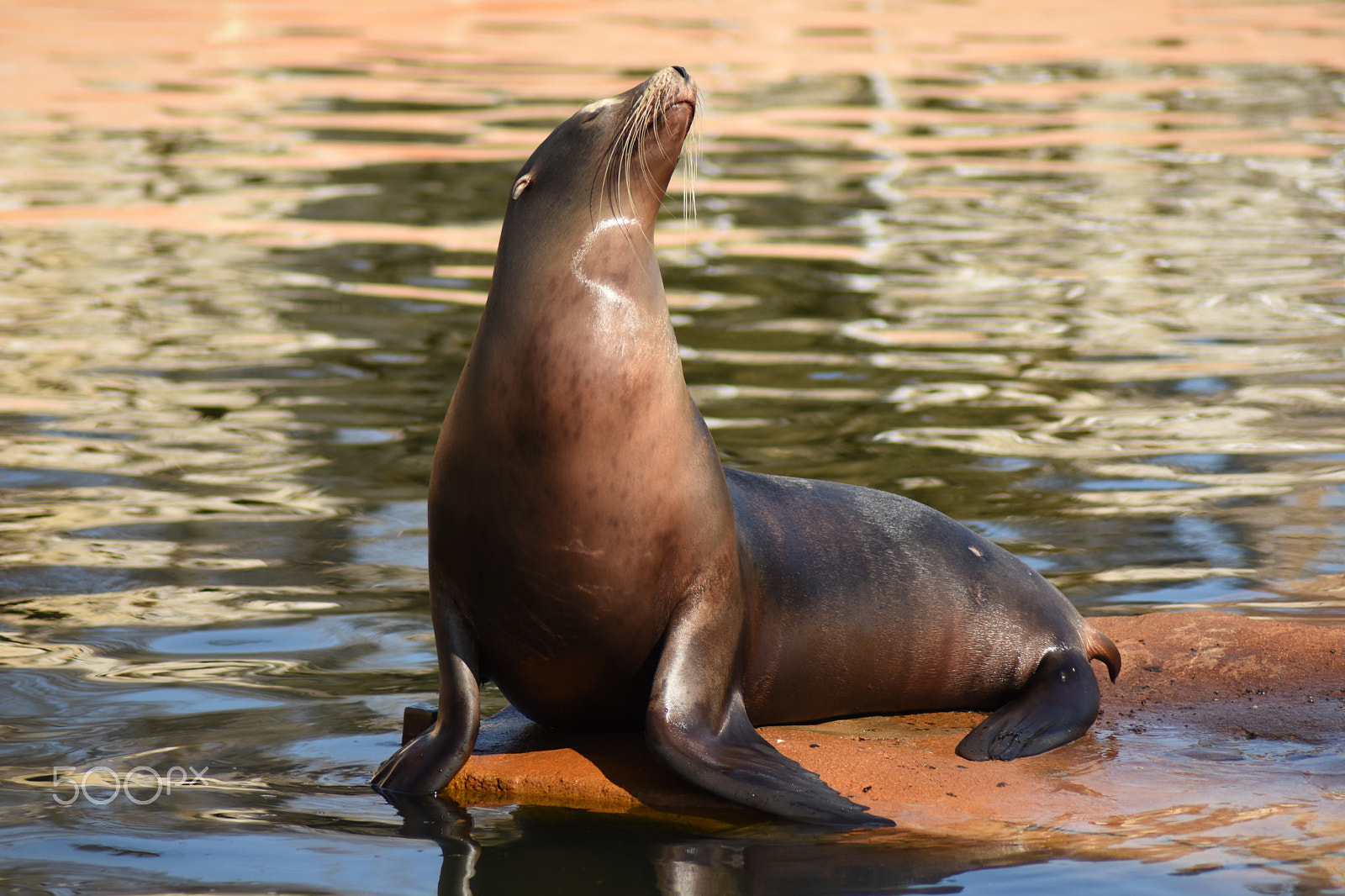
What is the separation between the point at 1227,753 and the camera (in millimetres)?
4898

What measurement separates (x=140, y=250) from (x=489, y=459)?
11065mm

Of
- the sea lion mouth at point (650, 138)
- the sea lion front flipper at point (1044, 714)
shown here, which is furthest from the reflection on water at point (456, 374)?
the sea lion mouth at point (650, 138)

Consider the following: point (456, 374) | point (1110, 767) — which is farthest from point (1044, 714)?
point (456, 374)

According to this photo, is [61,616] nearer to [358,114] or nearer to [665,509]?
[665,509]

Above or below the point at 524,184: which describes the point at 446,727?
below

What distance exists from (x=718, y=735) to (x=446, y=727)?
0.71m

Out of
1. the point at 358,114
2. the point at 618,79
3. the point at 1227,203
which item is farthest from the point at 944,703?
the point at 618,79

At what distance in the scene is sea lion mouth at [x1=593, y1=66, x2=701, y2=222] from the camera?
4887 millimetres

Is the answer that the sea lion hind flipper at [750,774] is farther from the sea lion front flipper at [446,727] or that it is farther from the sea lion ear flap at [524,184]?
the sea lion ear flap at [524,184]

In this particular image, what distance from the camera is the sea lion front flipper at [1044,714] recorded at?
500 cm

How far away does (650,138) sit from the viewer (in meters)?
4.94

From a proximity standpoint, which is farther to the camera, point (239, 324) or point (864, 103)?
point (864, 103)

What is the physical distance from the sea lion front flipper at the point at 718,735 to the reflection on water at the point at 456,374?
11 cm

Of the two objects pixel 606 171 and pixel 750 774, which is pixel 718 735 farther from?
pixel 606 171
